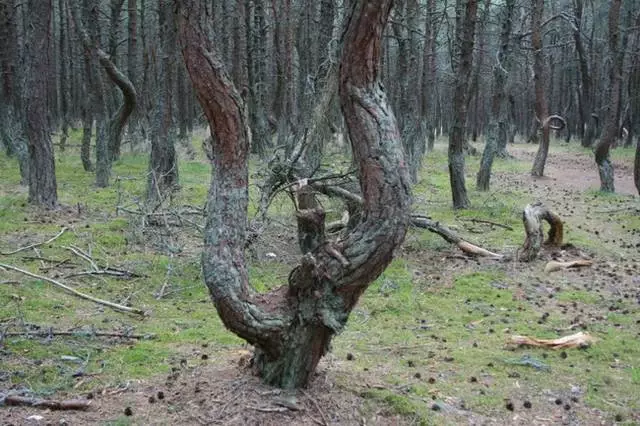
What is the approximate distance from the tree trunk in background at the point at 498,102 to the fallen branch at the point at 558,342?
10.4m

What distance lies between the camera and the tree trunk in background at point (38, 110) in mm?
11305

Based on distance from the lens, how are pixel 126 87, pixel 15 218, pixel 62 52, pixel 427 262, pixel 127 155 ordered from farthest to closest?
pixel 62 52 → pixel 127 155 → pixel 126 87 → pixel 15 218 → pixel 427 262

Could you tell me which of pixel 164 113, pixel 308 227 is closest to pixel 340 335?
pixel 308 227

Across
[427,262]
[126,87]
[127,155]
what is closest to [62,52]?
[127,155]

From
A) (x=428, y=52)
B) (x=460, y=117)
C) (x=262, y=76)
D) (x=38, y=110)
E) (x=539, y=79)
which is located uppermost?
(x=428, y=52)

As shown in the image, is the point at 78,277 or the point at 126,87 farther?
the point at 126,87

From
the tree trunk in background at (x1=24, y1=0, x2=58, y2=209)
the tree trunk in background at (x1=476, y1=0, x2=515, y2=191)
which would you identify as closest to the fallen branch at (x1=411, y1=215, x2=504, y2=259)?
the tree trunk in background at (x1=24, y1=0, x2=58, y2=209)

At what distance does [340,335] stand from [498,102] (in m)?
12.5

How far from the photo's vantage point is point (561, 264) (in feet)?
31.7

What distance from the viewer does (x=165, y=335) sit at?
659 centimetres

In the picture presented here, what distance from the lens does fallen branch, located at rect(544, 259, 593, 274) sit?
31.3ft

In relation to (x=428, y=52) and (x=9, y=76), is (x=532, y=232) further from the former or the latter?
(x=9, y=76)

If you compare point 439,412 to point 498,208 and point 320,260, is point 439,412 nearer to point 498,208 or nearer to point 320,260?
point 320,260

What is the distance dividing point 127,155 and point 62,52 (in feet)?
32.7
